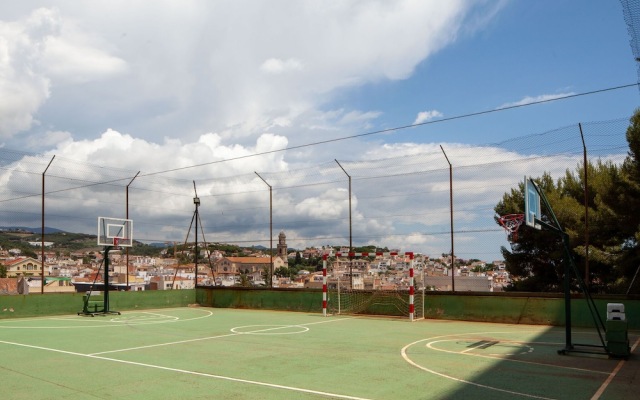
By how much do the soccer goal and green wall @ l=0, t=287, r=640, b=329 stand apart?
15.8 inches

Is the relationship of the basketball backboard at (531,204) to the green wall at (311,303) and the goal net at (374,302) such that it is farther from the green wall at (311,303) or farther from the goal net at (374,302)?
the goal net at (374,302)

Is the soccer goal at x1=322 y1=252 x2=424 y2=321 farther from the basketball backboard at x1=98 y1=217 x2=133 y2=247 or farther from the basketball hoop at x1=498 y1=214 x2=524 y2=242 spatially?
the basketball backboard at x1=98 y1=217 x2=133 y2=247

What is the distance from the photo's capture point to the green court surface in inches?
313

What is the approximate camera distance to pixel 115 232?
2244cm

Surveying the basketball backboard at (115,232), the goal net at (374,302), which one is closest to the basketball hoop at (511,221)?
the goal net at (374,302)

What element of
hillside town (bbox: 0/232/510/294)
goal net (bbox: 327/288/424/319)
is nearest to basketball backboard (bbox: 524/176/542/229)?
hillside town (bbox: 0/232/510/294)

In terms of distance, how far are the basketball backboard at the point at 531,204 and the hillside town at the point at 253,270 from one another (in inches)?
265

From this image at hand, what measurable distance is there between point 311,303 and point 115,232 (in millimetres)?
8478

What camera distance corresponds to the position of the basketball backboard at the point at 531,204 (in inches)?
453

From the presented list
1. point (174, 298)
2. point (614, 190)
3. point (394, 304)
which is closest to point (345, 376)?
point (394, 304)

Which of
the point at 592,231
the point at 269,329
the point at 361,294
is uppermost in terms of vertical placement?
the point at 592,231

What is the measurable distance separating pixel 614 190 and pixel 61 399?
66.8 feet

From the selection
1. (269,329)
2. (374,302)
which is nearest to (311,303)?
(374,302)

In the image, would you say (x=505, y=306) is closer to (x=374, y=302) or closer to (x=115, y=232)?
(x=374, y=302)
